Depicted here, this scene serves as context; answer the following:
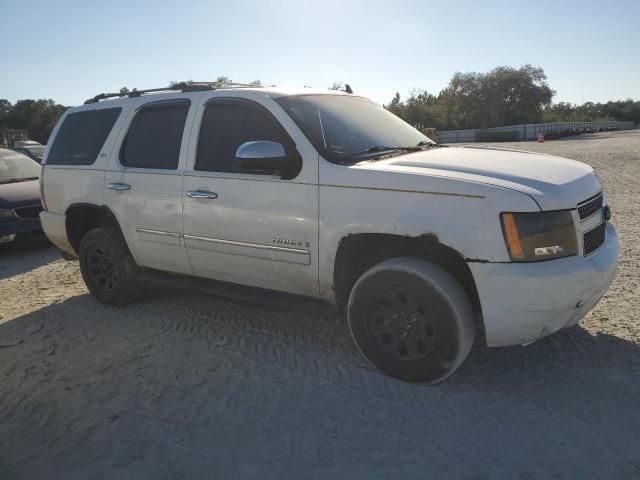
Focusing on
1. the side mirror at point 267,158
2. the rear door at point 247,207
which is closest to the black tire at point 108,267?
the rear door at point 247,207

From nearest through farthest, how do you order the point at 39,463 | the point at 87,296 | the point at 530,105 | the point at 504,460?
the point at 504,460
the point at 39,463
the point at 87,296
the point at 530,105

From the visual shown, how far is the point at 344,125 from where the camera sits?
3.87 metres

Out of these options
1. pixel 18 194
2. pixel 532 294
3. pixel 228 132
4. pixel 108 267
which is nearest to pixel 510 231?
pixel 532 294

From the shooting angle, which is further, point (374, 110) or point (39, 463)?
point (374, 110)

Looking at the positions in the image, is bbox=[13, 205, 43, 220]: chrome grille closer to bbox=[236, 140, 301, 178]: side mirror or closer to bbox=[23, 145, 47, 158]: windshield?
bbox=[23, 145, 47, 158]: windshield

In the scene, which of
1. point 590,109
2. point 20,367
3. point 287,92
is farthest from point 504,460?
point 590,109

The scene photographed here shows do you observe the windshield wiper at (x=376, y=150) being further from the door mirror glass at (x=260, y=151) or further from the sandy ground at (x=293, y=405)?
the sandy ground at (x=293, y=405)

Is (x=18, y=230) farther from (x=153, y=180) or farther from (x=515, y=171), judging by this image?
(x=515, y=171)

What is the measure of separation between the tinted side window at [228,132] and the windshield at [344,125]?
0.69 feet

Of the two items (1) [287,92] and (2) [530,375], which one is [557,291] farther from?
(1) [287,92]

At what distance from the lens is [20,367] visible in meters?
3.86

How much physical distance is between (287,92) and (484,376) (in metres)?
2.47

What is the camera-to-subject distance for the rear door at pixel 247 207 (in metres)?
3.52

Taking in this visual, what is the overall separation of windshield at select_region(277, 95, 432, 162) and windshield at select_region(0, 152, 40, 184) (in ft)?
22.1
